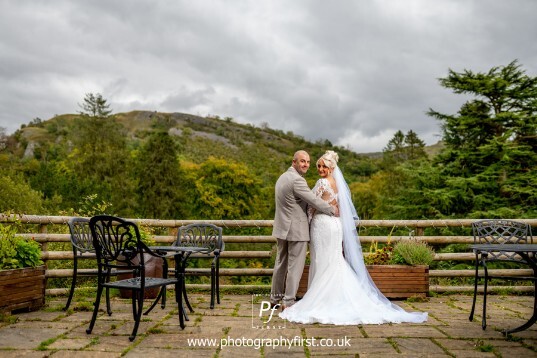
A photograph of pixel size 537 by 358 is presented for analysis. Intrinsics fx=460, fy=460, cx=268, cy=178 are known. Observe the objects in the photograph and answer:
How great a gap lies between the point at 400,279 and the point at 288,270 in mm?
1684

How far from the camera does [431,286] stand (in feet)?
22.1

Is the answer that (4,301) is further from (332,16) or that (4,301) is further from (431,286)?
(332,16)

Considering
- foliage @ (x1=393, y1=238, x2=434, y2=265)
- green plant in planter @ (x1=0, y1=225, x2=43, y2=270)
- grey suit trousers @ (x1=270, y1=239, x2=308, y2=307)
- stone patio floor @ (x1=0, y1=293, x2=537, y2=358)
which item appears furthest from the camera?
foliage @ (x1=393, y1=238, x2=434, y2=265)

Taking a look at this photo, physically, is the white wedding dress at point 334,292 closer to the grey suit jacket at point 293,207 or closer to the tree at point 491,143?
the grey suit jacket at point 293,207

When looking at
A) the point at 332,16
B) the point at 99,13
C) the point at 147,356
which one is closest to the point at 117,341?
the point at 147,356

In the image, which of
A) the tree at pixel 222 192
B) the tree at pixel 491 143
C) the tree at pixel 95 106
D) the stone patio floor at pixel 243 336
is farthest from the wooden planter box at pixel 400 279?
the tree at pixel 95 106


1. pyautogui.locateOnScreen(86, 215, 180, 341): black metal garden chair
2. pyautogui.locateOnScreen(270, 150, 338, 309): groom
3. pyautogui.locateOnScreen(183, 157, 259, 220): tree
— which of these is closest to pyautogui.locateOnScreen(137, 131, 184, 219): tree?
pyautogui.locateOnScreen(183, 157, 259, 220): tree

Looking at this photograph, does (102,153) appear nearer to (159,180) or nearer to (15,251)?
(159,180)

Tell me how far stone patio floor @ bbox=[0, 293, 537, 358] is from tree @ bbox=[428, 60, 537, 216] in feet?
44.6

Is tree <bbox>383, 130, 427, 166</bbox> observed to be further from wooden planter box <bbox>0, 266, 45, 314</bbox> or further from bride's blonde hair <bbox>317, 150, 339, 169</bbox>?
wooden planter box <bbox>0, 266, 45, 314</bbox>

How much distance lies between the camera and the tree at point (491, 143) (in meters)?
17.8

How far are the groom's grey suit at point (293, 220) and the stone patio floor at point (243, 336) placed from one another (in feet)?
1.75

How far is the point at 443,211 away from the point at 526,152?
3878 mm

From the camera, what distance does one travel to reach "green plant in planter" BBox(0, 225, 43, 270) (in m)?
4.99
